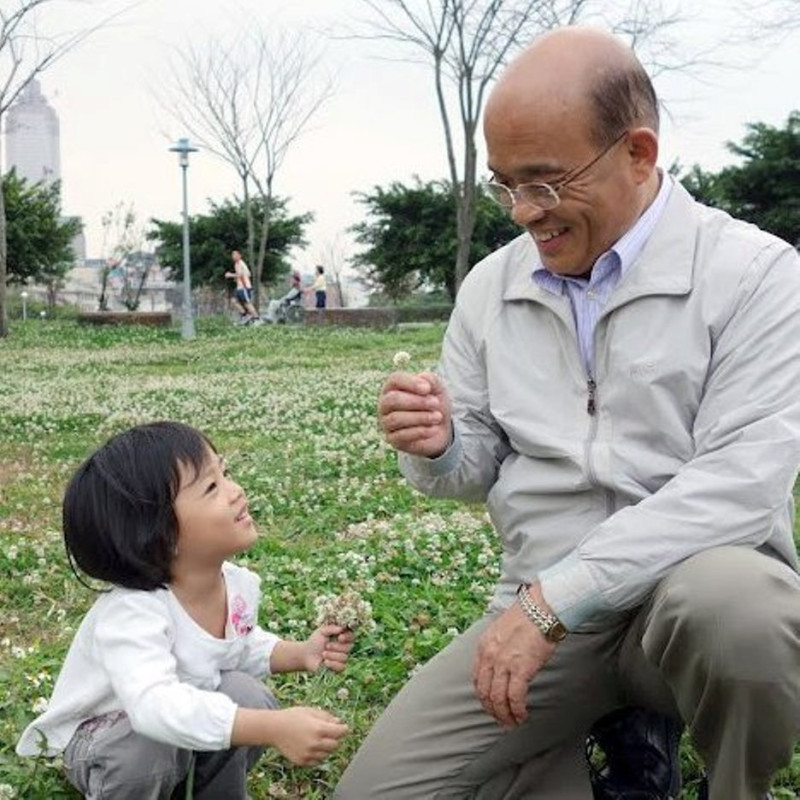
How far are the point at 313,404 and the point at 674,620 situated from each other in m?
8.74

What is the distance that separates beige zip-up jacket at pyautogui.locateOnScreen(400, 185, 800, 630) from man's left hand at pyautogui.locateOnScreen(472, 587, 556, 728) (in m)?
0.07

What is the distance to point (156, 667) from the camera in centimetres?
238

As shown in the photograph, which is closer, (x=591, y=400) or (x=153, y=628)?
(x=153, y=628)

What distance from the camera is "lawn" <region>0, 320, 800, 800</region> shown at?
11.1ft

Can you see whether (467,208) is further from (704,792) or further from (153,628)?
(153,628)

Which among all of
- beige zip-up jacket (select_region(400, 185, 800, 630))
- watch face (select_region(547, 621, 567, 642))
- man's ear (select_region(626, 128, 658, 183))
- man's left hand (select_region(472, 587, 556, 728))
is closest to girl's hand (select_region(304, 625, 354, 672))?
beige zip-up jacket (select_region(400, 185, 800, 630))

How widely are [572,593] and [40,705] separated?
158 cm

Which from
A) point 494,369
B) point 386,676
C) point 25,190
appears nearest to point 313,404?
point 386,676

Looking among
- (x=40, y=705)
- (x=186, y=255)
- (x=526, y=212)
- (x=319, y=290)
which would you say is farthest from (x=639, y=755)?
(x=319, y=290)

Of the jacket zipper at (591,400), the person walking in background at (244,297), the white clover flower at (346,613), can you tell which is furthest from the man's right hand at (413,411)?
the person walking in background at (244,297)

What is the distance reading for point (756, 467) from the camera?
7.63 feet

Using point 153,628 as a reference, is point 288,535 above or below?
below

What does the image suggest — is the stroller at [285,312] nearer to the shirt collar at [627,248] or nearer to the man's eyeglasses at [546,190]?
the shirt collar at [627,248]

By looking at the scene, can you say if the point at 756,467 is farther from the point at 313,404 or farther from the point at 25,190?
the point at 25,190
